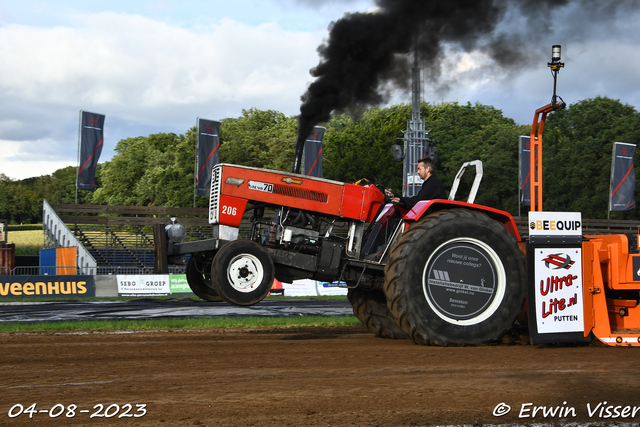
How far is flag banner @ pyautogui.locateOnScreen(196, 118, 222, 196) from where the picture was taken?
106 ft

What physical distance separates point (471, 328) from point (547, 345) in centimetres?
96

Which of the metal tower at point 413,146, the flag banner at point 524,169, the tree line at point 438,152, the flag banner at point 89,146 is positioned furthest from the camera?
the tree line at point 438,152

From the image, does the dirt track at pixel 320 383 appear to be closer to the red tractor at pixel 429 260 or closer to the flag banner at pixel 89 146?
the red tractor at pixel 429 260

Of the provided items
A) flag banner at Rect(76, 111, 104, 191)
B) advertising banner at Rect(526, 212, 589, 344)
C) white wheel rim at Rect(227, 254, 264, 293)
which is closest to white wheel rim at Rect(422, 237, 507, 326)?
advertising banner at Rect(526, 212, 589, 344)

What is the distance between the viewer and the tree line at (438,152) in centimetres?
4451

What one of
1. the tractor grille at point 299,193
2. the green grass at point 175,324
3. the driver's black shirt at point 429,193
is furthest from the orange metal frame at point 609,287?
the green grass at point 175,324

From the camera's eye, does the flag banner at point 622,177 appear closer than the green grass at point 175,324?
No

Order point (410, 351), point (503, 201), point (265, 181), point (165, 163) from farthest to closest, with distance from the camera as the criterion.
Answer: point (165, 163) < point (503, 201) < point (265, 181) < point (410, 351)

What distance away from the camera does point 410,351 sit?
19.0 feet

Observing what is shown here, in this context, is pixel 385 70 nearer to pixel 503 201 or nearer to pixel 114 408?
pixel 114 408

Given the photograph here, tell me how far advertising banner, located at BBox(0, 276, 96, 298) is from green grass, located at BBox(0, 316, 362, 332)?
11.7 m

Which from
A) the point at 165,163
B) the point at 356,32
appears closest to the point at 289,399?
the point at 356,32

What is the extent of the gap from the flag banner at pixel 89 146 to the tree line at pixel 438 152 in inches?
678

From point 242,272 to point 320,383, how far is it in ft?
7.98
